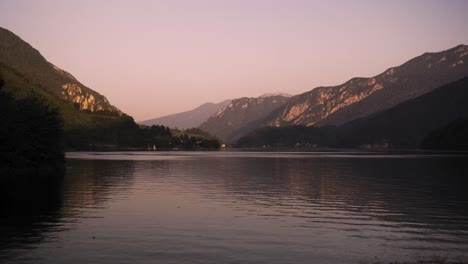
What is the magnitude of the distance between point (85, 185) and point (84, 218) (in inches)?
1330

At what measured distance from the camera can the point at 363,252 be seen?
29.7 metres

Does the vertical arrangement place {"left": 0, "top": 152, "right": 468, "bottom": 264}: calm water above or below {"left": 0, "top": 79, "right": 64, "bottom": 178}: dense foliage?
below

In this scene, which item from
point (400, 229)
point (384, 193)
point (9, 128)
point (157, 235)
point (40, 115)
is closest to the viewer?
point (157, 235)

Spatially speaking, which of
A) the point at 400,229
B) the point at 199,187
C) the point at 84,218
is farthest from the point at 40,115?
the point at 400,229

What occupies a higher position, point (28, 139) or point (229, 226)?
point (28, 139)

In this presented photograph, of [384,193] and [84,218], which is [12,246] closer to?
[84,218]

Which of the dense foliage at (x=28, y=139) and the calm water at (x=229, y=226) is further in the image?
the dense foliage at (x=28, y=139)

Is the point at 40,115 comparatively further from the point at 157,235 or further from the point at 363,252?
the point at 363,252

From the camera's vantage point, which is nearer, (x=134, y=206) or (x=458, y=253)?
(x=458, y=253)

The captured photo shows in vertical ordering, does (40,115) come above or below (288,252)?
above

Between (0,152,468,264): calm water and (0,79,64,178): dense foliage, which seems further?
(0,79,64,178): dense foliage

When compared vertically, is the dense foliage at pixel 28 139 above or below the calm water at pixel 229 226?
above

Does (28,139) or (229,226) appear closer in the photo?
(229,226)

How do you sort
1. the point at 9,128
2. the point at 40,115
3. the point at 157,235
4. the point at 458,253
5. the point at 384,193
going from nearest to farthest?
the point at 458,253 → the point at 157,235 → the point at 384,193 → the point at 9,128 → the point at 40,115
